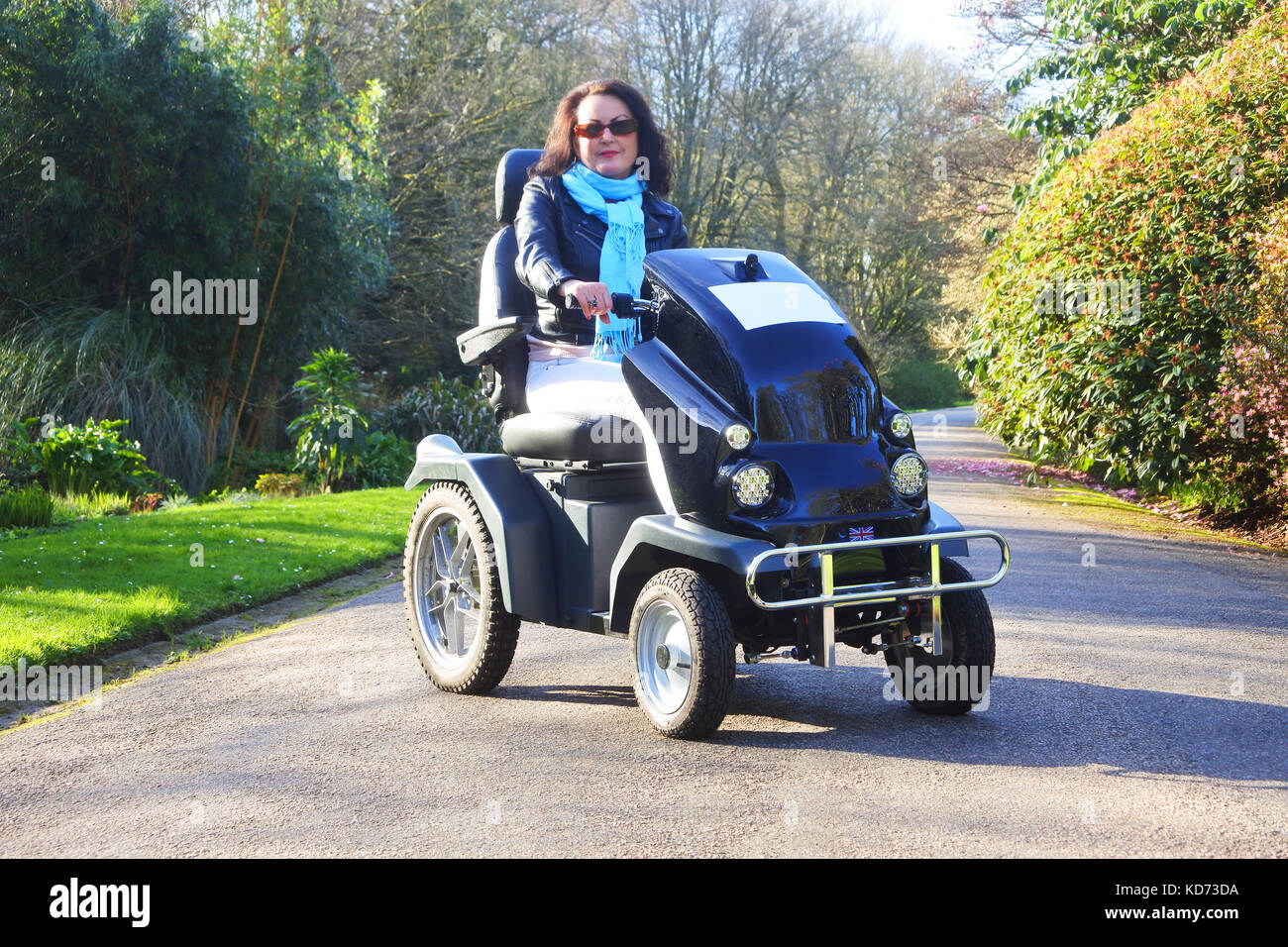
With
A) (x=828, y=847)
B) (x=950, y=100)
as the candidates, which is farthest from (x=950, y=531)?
(x=950, y=100)

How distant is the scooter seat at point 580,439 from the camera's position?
15.9 feet

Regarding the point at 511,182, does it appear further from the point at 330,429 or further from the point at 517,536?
the point at 330,429

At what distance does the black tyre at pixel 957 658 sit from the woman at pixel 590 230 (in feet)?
4.56

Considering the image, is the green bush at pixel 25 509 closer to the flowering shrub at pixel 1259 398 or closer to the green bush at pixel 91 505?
the green bush at pixel 91 505

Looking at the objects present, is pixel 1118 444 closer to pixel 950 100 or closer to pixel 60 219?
pixel 60 219

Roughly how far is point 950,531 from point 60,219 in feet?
42.5

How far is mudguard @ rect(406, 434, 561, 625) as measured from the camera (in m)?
4.98

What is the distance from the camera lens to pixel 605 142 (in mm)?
5465

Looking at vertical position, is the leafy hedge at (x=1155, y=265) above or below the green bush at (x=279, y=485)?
above

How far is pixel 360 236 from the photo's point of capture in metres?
18.7

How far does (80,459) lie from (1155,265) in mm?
9805

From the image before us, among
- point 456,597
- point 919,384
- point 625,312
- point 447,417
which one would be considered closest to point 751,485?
point 625,312

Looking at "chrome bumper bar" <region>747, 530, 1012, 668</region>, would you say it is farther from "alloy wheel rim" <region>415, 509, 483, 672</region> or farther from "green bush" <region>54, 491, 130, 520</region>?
"green bush" <region>54, 491, 130, 520</region>

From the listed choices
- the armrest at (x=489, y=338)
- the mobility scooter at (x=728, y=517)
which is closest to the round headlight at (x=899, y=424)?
the mobility scooter at (x=728, y=517)
